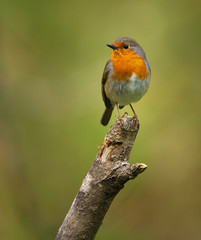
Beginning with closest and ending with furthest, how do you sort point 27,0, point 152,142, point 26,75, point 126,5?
point 152,142 → point 27,0 → point 26,75 → point 126,5

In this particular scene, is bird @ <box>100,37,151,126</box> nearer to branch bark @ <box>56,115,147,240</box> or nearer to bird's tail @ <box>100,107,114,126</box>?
bird's tail @ <box>100,107,114,126</box>

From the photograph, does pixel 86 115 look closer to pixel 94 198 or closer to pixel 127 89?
pixel 127 89

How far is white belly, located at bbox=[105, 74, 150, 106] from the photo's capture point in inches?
183

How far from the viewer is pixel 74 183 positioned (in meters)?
4.92

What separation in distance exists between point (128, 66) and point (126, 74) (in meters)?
0.09

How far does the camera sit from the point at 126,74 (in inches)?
184

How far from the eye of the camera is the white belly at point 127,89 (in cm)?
464

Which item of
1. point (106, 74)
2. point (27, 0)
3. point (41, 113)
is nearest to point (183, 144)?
point (106, 74)

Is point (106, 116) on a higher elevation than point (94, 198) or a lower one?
higher

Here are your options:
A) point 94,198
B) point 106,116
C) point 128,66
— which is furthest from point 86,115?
point 94,198

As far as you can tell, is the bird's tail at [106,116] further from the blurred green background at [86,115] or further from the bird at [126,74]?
the bird at [126,74]

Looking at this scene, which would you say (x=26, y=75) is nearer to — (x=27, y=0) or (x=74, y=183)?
(x=27, y=0)

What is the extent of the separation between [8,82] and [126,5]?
194 centimetres

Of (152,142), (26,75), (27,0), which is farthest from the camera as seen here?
(26,75)
